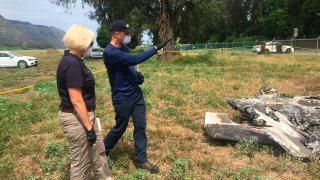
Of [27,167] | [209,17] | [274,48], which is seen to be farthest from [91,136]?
[274,48]

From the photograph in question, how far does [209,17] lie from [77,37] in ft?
83.3

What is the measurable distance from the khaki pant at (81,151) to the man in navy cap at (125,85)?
0.81m

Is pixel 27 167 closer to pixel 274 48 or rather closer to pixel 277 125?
pixel 277 125

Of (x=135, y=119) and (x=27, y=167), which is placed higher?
(x=135, y=119)

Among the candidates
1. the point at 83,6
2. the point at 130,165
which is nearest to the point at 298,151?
the point at 130,165

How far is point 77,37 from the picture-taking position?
3.87m

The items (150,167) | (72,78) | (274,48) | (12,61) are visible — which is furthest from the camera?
(274,48)

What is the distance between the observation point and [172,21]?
2678 centimetres

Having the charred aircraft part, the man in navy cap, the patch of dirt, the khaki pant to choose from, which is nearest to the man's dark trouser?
the man in navy cap

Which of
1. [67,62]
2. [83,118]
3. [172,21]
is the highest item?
[172,21]

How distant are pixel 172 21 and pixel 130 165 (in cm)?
2208

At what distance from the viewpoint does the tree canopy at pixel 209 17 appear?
26859mm

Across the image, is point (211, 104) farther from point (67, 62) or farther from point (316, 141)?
point (67, 62)

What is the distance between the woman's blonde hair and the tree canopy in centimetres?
2217
